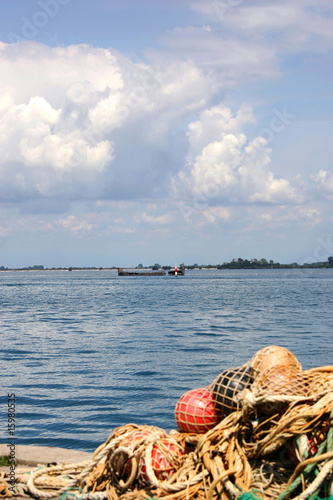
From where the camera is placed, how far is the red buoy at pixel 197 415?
5.01 meters

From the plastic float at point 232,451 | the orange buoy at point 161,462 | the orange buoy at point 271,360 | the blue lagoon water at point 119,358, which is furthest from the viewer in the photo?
the blue lagoon water at point 119,358

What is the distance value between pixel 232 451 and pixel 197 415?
0.68m

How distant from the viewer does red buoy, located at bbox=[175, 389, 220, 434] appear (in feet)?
16.4

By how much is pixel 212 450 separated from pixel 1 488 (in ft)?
6.36

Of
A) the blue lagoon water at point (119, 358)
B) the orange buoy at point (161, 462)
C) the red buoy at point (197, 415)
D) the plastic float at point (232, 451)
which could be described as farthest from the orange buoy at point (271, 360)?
the blue lagoon water at point (119, 358)

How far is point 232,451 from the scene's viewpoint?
14.4 feet

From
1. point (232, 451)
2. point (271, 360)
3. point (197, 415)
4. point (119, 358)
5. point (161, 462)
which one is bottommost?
point (119, 358)

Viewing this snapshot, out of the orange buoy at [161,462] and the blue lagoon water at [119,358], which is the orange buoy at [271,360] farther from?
the blue lagoon water at [119,358]

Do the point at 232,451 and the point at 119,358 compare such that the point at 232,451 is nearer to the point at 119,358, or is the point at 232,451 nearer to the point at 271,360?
the point at 271,360

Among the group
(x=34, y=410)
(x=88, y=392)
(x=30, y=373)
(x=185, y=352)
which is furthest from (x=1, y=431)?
(x=185, y=352)

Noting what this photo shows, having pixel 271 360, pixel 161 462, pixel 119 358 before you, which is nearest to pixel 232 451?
pixel 161 462

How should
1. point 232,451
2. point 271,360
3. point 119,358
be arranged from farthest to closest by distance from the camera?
point 119,358 < point 271,360 < point 232,451

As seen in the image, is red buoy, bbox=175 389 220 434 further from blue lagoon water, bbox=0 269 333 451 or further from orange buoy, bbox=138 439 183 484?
blue lagoon water, bbox=0 269 333 451

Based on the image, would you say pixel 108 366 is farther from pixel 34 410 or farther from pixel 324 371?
pixel 324 371
